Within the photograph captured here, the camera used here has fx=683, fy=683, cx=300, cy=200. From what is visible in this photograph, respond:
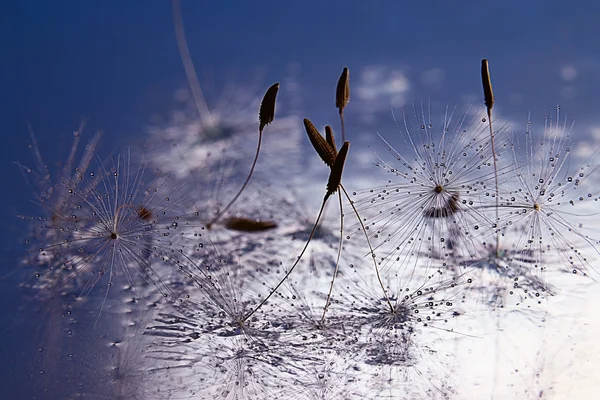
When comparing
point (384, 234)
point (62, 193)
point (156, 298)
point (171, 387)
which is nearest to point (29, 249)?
point (62, 193)

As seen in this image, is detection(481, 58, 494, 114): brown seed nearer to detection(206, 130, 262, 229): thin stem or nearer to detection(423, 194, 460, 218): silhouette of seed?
detection(423, 194, 460, 218): silhouette of seed

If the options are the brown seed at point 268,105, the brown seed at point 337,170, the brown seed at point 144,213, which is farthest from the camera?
the brown seed at point 144,213

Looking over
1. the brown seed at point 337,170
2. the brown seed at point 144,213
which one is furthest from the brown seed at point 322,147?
the brown seed at point 144,213

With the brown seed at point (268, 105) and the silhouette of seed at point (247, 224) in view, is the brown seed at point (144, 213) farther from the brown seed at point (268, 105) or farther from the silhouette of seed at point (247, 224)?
the brown seed at point (268, 105)

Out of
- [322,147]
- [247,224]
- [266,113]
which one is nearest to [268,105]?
[266,113]

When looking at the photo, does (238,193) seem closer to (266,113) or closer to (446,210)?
(266,113)
